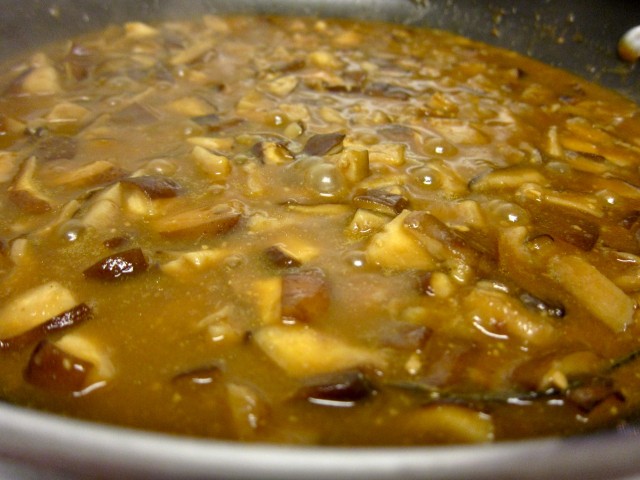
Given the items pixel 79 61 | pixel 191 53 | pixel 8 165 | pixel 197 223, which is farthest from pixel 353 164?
pixel 79 61

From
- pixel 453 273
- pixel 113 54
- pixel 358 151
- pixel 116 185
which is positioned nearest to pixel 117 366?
pixel 116 185

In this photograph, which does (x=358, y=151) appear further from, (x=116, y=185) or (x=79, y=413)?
(x=79, y=413)

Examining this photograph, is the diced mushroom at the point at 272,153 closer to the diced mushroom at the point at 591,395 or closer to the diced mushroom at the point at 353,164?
the diced mushroom at the point at 353,164

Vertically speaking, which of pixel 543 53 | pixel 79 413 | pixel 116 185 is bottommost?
pixel 79 413

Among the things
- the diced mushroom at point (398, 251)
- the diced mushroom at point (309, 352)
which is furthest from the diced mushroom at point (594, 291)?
the diced mushroom at point (309, 352)

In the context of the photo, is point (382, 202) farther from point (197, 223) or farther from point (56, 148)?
point (56, 148)

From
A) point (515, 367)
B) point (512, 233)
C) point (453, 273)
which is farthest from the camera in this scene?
point (512, 233)
